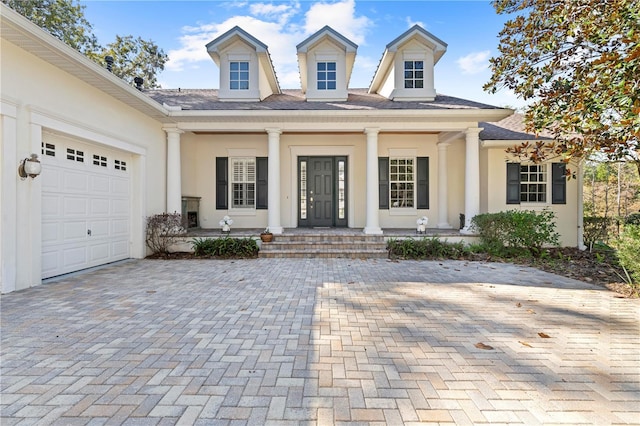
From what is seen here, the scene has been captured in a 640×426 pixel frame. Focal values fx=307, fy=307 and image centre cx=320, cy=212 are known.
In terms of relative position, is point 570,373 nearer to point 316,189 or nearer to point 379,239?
point 379,239

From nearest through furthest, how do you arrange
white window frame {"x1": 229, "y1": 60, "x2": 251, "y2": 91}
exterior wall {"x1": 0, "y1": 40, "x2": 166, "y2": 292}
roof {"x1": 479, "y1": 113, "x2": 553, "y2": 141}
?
1. exterior wall {"x1": 0, "y1": 40, "x2": 166, "y2": 292}
2. roof {"x1": 479, "y1": 113, "x2": 553, "y2": 141}
3. white window frame {"x1": 229, "y1": 60, "x2": 251, "y2": 91}

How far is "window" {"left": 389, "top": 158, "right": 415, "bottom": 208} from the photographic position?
33.4 feet

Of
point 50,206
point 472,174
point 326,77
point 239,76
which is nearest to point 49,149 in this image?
point 50,206

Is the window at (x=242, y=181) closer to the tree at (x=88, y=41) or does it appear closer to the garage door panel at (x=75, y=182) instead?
the garage door panel at (x=75, y=182)

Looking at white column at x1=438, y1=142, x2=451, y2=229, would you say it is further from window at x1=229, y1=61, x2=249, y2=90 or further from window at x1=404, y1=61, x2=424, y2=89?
window at x1=229, y1=61, x2=249, y2=90

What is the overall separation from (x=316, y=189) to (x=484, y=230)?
16.5 feet

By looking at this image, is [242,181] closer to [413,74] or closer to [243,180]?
[243,180]

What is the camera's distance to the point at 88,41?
17203mm

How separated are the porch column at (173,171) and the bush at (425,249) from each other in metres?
5.84

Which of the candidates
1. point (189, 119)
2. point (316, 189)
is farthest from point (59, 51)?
point (316, 189)

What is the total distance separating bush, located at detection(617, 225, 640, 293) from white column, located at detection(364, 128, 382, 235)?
A: 465cm

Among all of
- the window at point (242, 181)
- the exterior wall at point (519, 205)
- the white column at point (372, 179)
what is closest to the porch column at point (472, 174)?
the exterior wall at point (519, 205)

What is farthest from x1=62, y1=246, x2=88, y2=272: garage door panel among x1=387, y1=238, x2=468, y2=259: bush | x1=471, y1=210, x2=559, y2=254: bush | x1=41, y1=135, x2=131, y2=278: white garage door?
x1=471, y1=210, x2=559, y2=254: bush

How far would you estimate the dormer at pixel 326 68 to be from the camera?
31.2 ft
